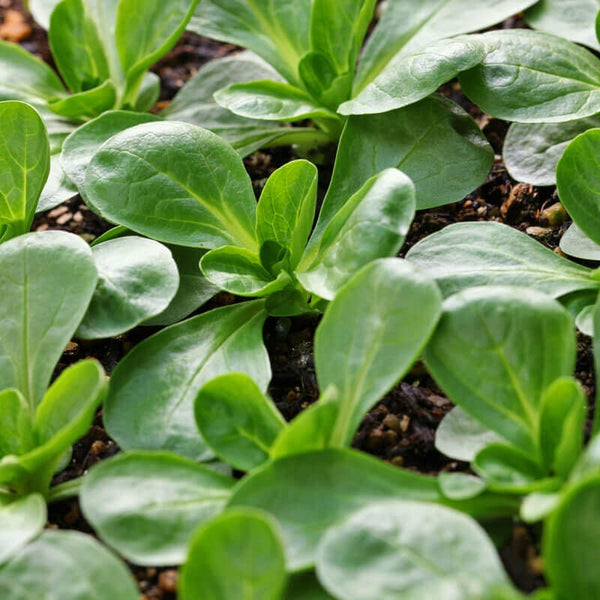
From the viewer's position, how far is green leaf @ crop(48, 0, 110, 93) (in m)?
1.17

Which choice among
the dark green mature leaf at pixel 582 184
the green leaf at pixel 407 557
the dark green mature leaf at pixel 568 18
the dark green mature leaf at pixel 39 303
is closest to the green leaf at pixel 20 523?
the dark green mature leaf at pixel 39 303

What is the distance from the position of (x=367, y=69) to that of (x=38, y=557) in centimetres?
76

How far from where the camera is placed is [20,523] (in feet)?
2.34

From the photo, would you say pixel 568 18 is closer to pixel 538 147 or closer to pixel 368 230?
pixel 538 147

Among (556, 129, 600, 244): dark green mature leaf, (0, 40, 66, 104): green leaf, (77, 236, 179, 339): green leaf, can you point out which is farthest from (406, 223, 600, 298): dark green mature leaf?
(0, 40, 66, 104): green leaf

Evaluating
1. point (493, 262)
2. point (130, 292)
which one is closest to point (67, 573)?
point (130, 292)

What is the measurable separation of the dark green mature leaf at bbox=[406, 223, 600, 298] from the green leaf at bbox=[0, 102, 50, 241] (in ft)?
1.43

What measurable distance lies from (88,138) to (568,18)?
680 millimetres

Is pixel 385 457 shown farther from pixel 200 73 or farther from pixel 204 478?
pixel 200 73

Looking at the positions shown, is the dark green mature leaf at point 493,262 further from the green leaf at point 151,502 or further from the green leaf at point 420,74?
the green leaf at point 151,502

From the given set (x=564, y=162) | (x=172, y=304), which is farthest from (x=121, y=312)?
(x=564, y=162)

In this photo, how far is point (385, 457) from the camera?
2.73 feet

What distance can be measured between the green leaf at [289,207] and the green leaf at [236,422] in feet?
0.71

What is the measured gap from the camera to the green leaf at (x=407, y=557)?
61 centimetres
